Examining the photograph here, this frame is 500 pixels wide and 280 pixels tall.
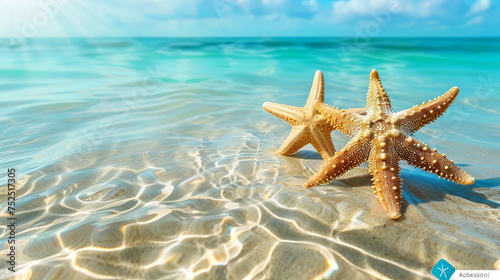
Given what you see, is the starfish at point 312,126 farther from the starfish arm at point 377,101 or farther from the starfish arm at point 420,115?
the starfish arm at point 420,115

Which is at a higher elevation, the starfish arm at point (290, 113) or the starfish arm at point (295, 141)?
the starfish arm at point (290, 113)

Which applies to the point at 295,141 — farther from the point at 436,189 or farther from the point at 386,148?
the point at 436,189

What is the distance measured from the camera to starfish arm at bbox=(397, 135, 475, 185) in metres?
2.49

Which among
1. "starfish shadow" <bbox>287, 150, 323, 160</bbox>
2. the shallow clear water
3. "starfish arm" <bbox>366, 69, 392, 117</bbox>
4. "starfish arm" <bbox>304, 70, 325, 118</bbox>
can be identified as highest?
"starfish arm" <bbox>304, 70, 325, 118</bbox>

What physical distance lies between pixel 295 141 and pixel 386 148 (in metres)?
1.23

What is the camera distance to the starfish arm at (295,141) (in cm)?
356

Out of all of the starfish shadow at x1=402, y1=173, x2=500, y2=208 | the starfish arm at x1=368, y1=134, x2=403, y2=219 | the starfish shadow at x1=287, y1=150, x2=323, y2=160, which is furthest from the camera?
the starfish shadow at x1=287, y1=150, x2=323, y2=160

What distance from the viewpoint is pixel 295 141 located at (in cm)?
367

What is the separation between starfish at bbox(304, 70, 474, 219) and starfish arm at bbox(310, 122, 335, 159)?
0.57m

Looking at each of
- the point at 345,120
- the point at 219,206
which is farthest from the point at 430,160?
the point at 219,206

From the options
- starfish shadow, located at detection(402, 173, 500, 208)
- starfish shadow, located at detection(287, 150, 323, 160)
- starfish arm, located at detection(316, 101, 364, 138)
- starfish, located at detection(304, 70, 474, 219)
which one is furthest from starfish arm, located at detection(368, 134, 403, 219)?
starfish shadow, located at detection(287, 150, 323, 160)

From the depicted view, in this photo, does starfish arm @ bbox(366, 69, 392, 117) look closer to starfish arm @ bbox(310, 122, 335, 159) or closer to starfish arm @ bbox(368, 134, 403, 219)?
starfish arm @ bbox(368, 134, 403, 219)

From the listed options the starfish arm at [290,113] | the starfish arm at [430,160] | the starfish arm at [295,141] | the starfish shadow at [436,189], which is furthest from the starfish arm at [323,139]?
the starfish arm at [430,160]

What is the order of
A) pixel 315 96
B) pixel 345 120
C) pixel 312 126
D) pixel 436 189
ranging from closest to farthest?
1. pixel 345 120
2. pixel 436 189
3. pixel 312 126
4. pixel 315 96
